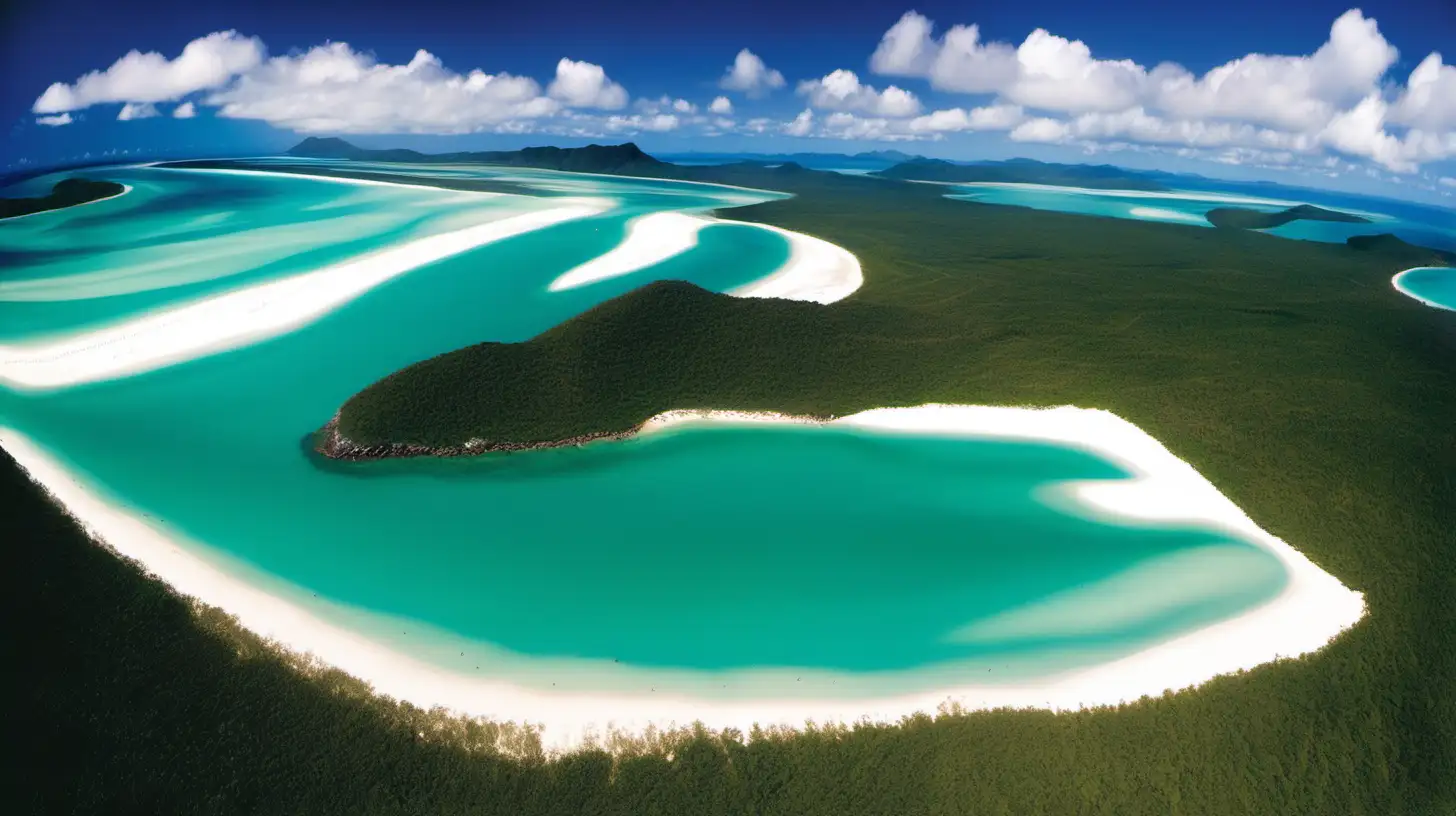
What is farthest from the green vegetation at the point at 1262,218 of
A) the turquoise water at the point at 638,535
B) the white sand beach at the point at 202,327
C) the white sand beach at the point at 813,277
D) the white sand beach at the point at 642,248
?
the white sand beach at the point at 202,327

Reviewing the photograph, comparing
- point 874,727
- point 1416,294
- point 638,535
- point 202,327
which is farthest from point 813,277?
point 1416,294

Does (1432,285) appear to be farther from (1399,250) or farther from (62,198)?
(62,198)

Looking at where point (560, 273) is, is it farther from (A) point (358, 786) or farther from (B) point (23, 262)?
(A) point (358, 786)

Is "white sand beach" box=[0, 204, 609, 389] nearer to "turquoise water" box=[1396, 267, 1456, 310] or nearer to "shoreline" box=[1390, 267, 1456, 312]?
"shoreline" box=[1390, 267, 1456, 312]

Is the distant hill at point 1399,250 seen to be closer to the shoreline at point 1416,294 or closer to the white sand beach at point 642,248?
the shoreline at point 1416,294

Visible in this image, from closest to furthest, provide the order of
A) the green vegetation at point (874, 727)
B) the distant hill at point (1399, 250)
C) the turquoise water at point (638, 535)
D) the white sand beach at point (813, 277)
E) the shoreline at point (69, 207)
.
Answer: the green vegetation at point (874, 727), the turquoise water at point (638, 535), the white sand beach at point (813, 277), the shoreline at point (69, 207), the distant hill at point (1399, 250)

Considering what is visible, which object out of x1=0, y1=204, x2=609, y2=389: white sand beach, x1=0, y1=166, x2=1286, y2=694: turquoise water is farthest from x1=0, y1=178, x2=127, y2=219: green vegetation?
x1=0, y1=166, x2=1286, y2=694: turquoise water

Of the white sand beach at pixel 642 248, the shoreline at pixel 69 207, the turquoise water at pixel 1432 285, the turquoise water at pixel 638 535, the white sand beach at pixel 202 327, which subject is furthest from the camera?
the shoreline at pixel 69 207
